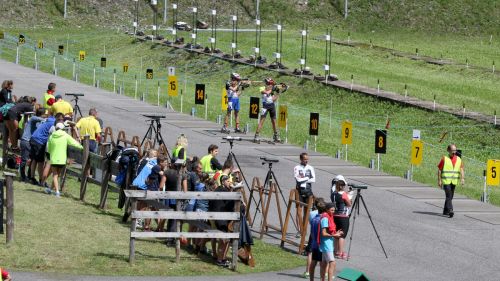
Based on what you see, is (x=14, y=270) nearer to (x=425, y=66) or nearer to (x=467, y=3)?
(x=425, y=66)

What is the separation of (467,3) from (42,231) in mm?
72186

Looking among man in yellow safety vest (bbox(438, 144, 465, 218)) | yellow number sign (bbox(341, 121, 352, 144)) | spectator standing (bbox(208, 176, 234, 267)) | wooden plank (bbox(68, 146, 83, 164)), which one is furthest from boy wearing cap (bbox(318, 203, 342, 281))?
yellow number sign (bbox(341, 121, 352, 144))

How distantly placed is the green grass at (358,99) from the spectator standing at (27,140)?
10875 mm

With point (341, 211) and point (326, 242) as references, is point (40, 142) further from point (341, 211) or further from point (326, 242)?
point (326, 242)

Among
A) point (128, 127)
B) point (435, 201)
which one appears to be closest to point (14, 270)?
point (435, 201)

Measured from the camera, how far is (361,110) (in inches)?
1913

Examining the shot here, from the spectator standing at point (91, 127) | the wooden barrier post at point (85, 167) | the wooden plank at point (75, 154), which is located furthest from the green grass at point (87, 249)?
the spectator standing at point (91, 127)

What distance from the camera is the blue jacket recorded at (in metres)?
28.3

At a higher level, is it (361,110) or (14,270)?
(361,110)

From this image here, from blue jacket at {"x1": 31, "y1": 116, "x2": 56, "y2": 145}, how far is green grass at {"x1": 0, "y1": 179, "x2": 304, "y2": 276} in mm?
1823

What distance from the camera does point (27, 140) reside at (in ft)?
96.1

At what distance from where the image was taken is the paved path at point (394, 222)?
23.2m

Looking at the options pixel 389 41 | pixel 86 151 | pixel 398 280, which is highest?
pixel 389 41

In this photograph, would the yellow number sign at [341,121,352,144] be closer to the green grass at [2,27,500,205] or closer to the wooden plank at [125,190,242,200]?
the green grass at [2,27,500,205]
